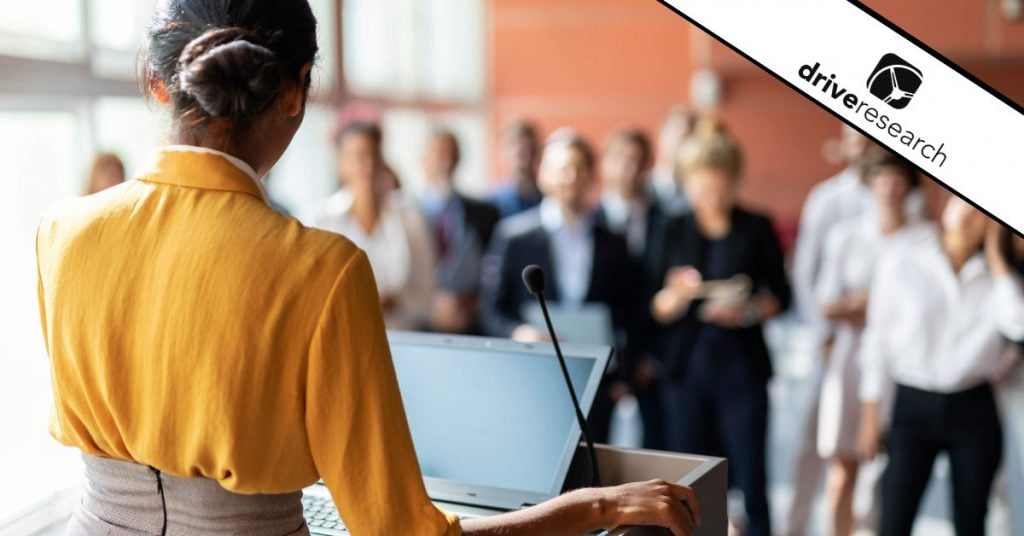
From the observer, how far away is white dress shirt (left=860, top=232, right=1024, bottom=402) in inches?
112

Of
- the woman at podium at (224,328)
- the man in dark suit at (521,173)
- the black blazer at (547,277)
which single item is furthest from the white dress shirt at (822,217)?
the woman at podium at (224,328)

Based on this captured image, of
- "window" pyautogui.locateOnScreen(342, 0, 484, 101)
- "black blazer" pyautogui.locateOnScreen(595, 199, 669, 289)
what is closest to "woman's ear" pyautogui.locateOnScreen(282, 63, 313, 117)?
"black blazer" pyautogui.locateOnScreen(595, 199, 669, 289)

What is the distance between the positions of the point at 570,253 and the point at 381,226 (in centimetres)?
76

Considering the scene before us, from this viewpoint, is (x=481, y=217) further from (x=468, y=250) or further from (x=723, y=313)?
(x=723, y=313)

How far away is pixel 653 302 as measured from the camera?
11.5 feet

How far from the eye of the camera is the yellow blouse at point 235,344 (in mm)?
1032

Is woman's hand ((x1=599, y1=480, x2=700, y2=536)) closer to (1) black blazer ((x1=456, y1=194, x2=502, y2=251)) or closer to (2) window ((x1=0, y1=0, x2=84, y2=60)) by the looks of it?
(2) window ((x1=0, y1=0, x2=84, y2=60))

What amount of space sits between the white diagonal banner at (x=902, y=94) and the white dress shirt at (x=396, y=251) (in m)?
2.50

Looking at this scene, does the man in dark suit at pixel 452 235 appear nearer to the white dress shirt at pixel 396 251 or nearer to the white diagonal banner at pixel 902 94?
the white dress shirt at pixel 396 251

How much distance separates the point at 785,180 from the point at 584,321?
4.96 meters

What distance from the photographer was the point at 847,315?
3.54 metres

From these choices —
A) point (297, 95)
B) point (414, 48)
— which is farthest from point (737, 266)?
point (414, 48)

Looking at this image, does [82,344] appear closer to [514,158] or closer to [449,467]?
[449,467]

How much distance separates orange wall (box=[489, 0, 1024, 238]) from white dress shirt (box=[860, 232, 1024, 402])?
14.7ft
